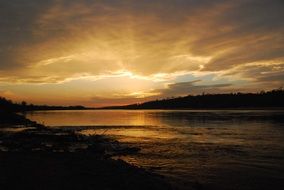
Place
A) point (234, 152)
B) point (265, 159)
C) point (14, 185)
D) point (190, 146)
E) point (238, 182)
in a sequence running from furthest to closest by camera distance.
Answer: point (190, 146) < point (234, 152) < point (265, 159) < point (238, 182) < point (14, 185)

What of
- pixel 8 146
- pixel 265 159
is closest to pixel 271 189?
pixel 265 159

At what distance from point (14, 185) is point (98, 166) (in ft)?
19.6

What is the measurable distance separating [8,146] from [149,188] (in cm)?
1930

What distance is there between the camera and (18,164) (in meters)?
18.6

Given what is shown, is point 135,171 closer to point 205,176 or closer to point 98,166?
point 98,166

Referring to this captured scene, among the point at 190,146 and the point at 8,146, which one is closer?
the point at 8,146

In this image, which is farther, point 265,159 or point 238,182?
point 265,159

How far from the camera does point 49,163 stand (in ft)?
63.4

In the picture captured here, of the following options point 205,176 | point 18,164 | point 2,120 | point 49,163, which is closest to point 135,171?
point 205,176

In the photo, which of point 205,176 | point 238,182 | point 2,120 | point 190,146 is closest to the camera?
point 238,182

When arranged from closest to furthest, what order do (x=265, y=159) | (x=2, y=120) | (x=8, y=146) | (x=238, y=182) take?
1. (x=238, y=182)
2. (x=265, y=159)
3. (x=8, y=146)
4. (x=2, y=120)

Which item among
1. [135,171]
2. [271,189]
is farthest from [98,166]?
[271,189]

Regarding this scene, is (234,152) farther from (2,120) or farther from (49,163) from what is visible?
(2,120)

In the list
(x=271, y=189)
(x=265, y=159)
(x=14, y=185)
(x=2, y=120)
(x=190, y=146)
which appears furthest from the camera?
(x=2, y=120)
